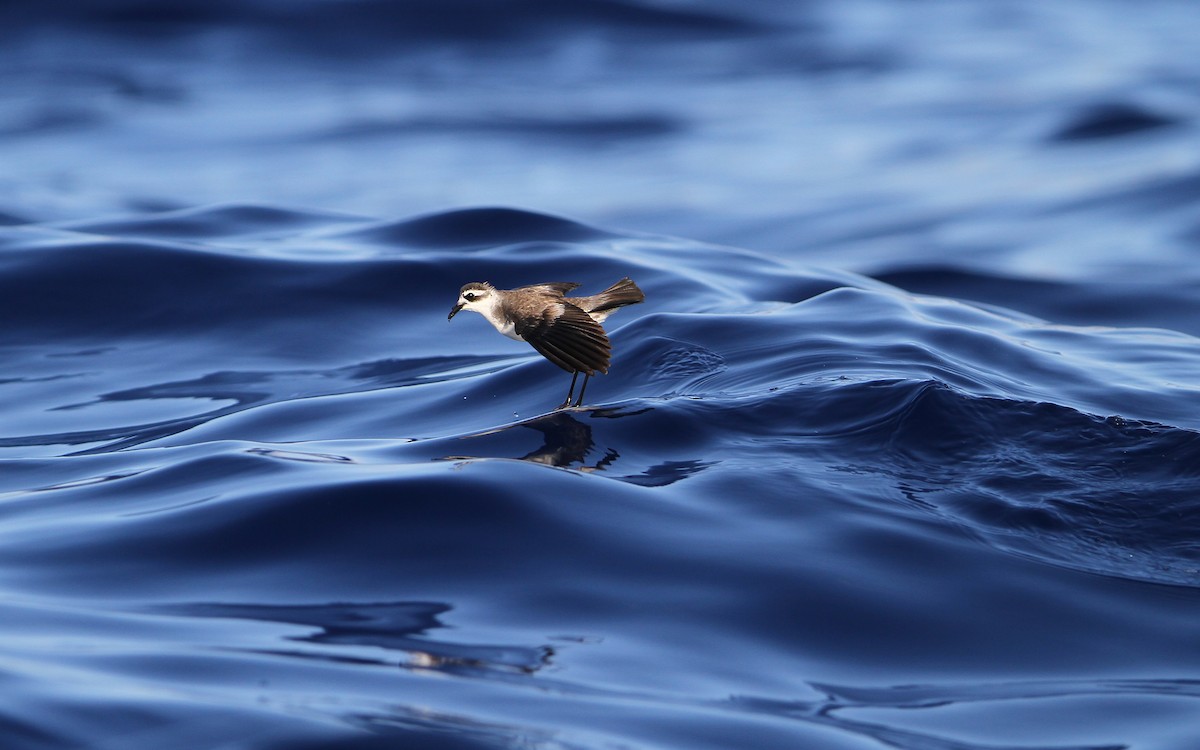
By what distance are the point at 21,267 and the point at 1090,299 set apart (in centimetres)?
787

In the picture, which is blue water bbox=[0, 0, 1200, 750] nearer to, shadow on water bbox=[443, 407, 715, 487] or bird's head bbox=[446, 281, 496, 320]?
shadow on water bbox=[443, 407, 715, 487]

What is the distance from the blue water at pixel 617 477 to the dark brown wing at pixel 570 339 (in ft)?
0.89

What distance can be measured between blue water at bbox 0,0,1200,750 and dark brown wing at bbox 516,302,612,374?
0.27 metres

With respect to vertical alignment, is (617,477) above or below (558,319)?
below

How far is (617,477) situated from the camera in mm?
5172

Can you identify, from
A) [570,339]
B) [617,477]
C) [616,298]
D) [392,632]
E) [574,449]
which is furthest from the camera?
[616,298]

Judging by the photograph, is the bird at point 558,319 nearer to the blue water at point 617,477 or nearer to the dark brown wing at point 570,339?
the dark brown wing at point 570,339

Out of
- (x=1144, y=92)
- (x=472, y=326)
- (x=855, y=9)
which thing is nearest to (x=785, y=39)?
(x=855, y=9)

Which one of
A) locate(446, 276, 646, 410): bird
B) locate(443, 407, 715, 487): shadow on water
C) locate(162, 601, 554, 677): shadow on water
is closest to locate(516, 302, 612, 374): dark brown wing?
locate(446, 276, 646, 410): bird

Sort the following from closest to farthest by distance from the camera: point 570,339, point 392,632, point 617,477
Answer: point 392,632 → point 617,477 → point 570,339

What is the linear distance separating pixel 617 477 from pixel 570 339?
0.78 meters

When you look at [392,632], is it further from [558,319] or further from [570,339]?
[558,319]

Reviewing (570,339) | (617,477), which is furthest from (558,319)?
(617,477)

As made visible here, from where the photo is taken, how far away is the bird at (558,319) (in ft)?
18.7
